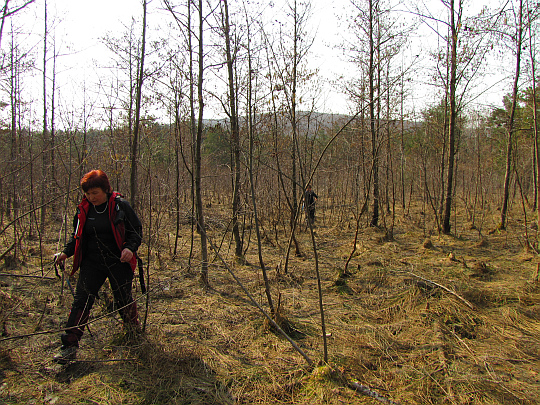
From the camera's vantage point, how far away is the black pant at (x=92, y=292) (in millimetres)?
2426

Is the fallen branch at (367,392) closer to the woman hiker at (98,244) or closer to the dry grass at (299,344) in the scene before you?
the dry grass at (299,344)

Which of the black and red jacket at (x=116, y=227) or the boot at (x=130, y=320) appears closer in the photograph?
the black and red jacket at (x=116, y=227)

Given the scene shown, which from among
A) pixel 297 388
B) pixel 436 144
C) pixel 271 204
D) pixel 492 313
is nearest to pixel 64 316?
pixel 297 388

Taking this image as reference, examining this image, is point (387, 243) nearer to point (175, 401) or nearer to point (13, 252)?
point (175, 401)

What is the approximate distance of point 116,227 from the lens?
2.54m

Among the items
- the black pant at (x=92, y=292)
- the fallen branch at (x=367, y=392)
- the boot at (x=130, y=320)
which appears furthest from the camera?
the boot at (x=130, y=320)

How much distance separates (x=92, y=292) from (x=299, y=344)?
1840 millimetres

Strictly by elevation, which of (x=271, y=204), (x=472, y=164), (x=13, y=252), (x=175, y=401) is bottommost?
(x=175, y=401)

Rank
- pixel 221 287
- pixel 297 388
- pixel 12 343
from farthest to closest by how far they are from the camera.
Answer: pixel 221 287, pixel 12 343, pixel 297 388

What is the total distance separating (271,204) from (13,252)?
5.55 metres

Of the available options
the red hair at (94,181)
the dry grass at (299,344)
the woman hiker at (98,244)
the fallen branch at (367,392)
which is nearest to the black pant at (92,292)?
the woman hiker at (98,244)

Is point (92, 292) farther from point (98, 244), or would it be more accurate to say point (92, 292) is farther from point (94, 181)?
point (94, 181)

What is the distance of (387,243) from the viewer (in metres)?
7.69

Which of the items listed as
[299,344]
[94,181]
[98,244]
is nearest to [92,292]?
[98,244]
